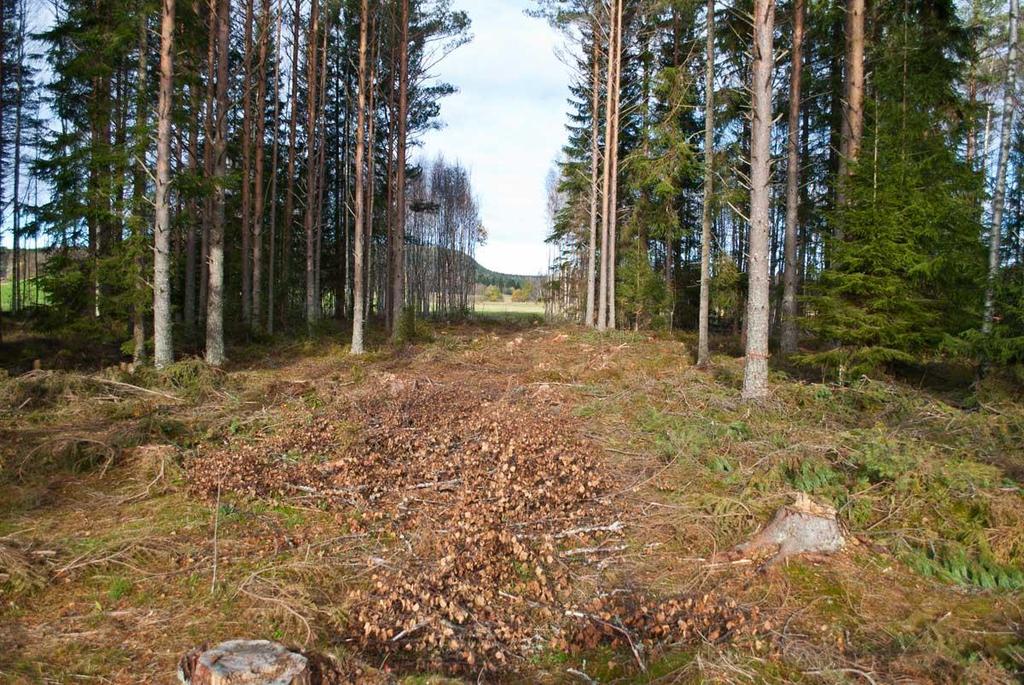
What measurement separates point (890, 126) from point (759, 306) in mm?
4539

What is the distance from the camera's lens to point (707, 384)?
10.5 metres

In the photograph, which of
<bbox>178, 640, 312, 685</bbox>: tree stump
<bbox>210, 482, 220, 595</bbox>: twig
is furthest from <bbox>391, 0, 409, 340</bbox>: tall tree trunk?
<bbox>178, 640, 312, 685</bbox>: tree stump

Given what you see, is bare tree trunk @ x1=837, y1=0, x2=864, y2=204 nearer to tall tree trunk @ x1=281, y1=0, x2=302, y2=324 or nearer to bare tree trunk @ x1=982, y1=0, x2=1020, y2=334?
bare tree trunk @ x1=982, y1=0, x2=1020, y2=334

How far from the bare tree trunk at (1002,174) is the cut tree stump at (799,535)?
22.0 feet

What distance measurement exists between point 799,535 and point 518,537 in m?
2.29

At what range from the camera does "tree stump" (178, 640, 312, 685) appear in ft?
9.66

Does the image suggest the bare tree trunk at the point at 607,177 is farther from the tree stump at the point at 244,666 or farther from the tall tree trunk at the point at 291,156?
the tree stump at the point at 244,666

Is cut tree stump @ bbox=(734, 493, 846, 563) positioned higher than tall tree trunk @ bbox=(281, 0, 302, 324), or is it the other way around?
tall tree trunk @ bbox=(281, 0, 302, 324)

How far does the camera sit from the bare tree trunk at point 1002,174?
930 centimetres

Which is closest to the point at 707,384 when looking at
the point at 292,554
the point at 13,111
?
the point at 292,554

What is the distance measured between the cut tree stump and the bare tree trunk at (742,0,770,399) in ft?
14.7

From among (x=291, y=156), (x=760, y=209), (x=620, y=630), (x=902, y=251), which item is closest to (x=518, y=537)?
(x=620, y=630)

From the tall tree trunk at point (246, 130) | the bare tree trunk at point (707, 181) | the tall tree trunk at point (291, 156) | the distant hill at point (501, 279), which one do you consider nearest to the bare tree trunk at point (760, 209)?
the bare tree trunk at point (707, 181)

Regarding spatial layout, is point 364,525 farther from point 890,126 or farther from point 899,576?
point 890,126
